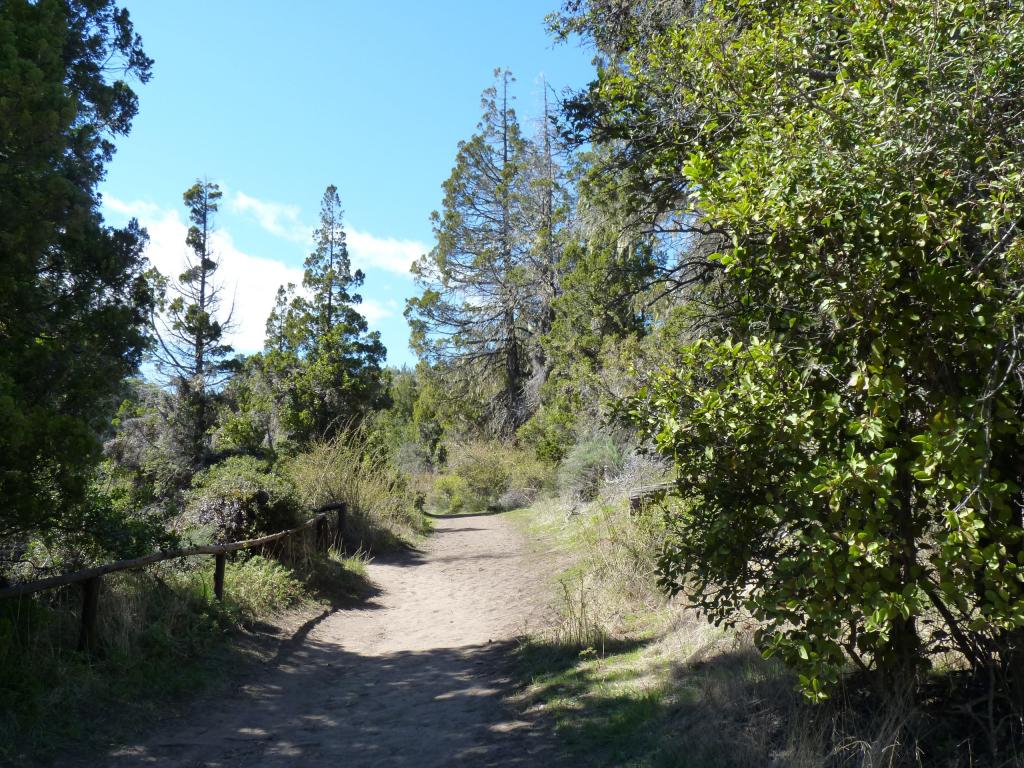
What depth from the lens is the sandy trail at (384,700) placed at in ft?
18.2

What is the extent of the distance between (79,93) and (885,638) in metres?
9.39

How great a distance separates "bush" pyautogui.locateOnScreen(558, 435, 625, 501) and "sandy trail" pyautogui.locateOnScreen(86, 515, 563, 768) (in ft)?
20.6

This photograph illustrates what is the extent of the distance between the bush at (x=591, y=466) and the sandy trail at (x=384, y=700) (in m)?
6.27

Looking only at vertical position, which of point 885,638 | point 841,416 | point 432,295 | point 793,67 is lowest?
point 885,638

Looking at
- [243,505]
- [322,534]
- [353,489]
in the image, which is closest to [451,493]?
[353,489]

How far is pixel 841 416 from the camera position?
3.70m

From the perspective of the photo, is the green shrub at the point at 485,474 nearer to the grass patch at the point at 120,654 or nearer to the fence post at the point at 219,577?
the grass patch at the point at 120,654

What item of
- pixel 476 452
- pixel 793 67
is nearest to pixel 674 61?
pixel 793 67

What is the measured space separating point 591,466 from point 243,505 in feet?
35.0

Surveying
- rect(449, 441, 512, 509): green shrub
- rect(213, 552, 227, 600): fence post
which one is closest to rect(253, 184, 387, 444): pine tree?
rect(449, 441, 512, 509): green shrub

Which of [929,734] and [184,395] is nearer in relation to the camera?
[929,734]

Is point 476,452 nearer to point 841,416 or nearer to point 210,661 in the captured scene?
point 210,661

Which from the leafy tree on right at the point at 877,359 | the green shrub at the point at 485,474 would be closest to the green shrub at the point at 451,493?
the green shrub at the point at 485,474

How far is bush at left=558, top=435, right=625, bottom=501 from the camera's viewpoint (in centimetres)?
1864
